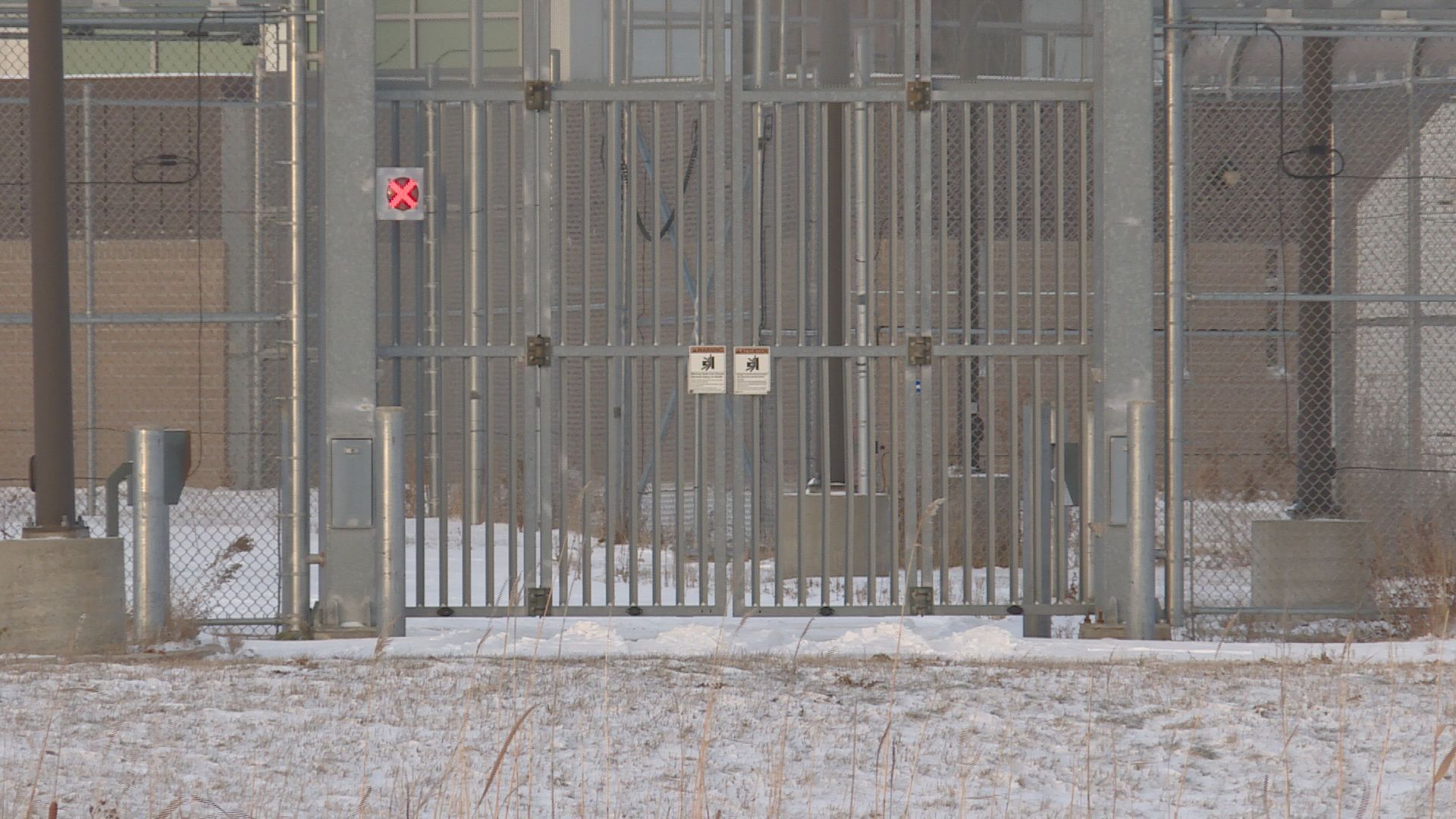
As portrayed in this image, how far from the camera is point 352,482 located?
395 inches

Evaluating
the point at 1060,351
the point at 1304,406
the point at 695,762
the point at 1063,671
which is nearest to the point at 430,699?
the point at 695,762

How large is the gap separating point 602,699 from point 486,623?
349 centimetres

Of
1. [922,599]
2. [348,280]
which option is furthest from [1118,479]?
[348,280]

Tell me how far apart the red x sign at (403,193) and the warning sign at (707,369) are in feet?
5.98

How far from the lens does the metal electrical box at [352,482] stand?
10008mm

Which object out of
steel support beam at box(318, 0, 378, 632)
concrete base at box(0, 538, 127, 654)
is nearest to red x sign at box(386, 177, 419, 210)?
steel support beam at box(318, 0, 378, 632)

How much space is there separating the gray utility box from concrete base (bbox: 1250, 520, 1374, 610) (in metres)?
6.80

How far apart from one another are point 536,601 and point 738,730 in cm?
370

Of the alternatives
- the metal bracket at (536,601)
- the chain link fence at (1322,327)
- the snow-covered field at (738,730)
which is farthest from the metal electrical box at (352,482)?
the chain link fence at (1322,327)

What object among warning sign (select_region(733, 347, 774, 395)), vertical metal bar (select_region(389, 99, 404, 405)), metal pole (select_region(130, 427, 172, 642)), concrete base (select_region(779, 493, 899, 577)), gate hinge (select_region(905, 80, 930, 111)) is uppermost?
gate hinge (select_region(905, 80, 930, 111))

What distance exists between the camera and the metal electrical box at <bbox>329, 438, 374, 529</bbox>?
10.0 metres

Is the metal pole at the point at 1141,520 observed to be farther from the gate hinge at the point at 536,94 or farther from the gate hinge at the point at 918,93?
the gate hinge at the point at 536,94

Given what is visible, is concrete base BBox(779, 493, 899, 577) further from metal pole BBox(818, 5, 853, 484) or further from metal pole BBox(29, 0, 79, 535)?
metal pole BBox(29, 0, 79, 535)

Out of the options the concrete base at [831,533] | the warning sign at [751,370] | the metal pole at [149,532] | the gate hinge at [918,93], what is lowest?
the concrete base at [831,533]
